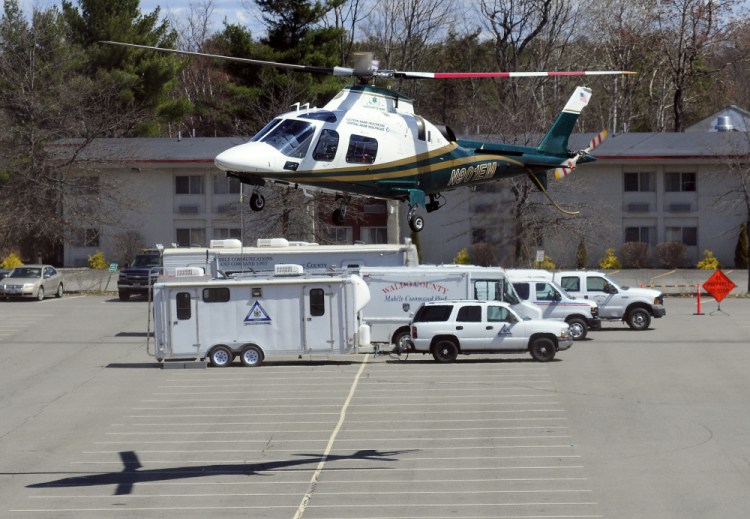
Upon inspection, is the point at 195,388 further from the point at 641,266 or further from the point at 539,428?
the point at 641,266

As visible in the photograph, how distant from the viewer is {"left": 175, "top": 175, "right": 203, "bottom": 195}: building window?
6544 cm

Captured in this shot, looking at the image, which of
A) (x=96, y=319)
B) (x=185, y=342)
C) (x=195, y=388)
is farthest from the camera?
(x=96, y=319)

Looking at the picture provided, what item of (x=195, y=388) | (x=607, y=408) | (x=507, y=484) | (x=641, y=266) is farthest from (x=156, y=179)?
(x=507, y=484)

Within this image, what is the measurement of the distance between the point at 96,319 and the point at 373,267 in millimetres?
12628

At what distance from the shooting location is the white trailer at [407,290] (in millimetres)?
36156

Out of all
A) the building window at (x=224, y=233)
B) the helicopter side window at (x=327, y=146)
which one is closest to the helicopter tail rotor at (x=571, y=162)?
the helicopter side window at (x=327, y=146)

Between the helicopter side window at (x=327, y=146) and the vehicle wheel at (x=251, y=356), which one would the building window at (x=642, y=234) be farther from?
the helicopter side window at (x=327, y=146)

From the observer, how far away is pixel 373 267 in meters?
37.9

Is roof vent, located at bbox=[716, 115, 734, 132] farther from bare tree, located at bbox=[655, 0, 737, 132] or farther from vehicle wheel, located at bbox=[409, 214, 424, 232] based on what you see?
vehicle wheel, located at bbox=[409, 214, 424, 232]

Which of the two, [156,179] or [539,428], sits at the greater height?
[156,179]

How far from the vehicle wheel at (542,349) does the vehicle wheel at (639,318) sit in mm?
8025

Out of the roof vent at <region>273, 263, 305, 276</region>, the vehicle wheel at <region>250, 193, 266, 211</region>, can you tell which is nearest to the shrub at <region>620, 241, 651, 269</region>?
the roof vent at <region>273, 263, 305, 276</region>

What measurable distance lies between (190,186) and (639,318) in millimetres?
30897

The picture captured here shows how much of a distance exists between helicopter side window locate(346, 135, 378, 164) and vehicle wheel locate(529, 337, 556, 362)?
748 inches
